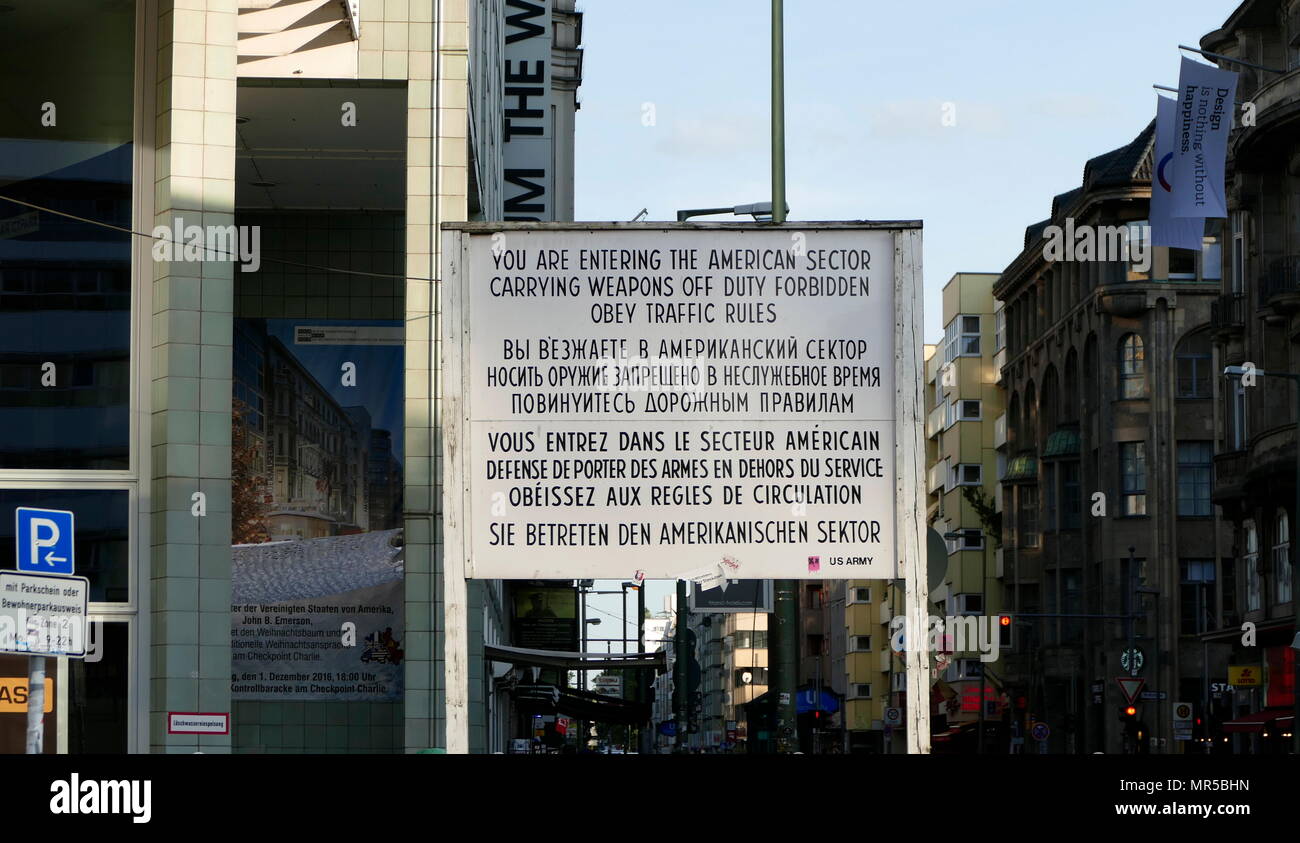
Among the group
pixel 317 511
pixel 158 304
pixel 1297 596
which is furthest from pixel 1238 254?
pixel 158 304

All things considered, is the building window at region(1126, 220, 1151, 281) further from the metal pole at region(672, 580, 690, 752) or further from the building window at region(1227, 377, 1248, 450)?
the metal pole at region(672, 580, 690, 752)

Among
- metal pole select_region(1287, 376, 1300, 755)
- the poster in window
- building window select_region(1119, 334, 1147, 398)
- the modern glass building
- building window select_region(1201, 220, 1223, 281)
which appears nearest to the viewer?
the modern glass building

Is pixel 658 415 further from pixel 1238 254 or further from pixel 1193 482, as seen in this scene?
pixel 1193 482

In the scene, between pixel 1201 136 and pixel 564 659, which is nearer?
pixel 564 659

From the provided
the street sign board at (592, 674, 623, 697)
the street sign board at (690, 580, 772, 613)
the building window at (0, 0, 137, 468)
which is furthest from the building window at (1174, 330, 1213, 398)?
the street sign board at (592, 674, 623, 697)

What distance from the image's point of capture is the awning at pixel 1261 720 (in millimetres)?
51469

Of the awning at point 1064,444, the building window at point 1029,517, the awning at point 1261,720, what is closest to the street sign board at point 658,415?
the awning at point 1261,720

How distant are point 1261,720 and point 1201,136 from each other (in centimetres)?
1909

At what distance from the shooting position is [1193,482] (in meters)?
75.4

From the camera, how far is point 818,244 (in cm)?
988

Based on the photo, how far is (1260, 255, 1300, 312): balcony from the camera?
50.1 metres

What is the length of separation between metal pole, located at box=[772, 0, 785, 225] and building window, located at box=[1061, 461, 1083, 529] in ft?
203
